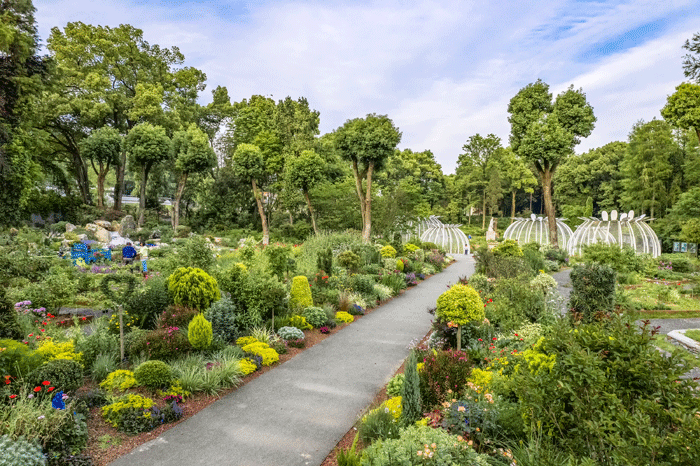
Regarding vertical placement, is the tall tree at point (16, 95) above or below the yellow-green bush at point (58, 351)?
above

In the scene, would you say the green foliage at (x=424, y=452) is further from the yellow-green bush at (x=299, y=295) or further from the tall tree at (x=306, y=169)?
the tall tree at (x=306, y=169)

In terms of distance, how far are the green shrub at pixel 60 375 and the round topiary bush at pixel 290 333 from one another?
3390 millimetres

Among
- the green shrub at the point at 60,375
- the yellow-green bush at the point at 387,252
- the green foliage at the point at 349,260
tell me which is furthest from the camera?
the yellow-green bush at the point at 387,252

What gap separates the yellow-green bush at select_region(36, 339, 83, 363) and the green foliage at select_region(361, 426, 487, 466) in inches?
179

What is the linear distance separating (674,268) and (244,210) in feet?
87.7

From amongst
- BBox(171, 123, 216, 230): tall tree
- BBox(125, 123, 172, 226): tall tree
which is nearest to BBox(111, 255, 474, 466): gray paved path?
BBox(171, 123, 216, 230): tall tree

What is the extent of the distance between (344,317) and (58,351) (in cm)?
547

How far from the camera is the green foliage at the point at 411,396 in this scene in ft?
12.5

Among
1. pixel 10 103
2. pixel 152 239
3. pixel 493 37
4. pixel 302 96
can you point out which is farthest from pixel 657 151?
pixel 10 103

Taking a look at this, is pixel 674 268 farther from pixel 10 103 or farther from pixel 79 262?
pixel 10 103

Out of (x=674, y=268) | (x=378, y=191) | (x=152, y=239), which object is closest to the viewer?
(x=674, y=268)

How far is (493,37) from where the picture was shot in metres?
7.37

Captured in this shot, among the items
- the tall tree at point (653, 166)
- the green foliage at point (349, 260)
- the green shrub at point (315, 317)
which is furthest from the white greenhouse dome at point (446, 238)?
the green shrub at point (315, 317)

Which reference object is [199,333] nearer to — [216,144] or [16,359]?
[16,359]
